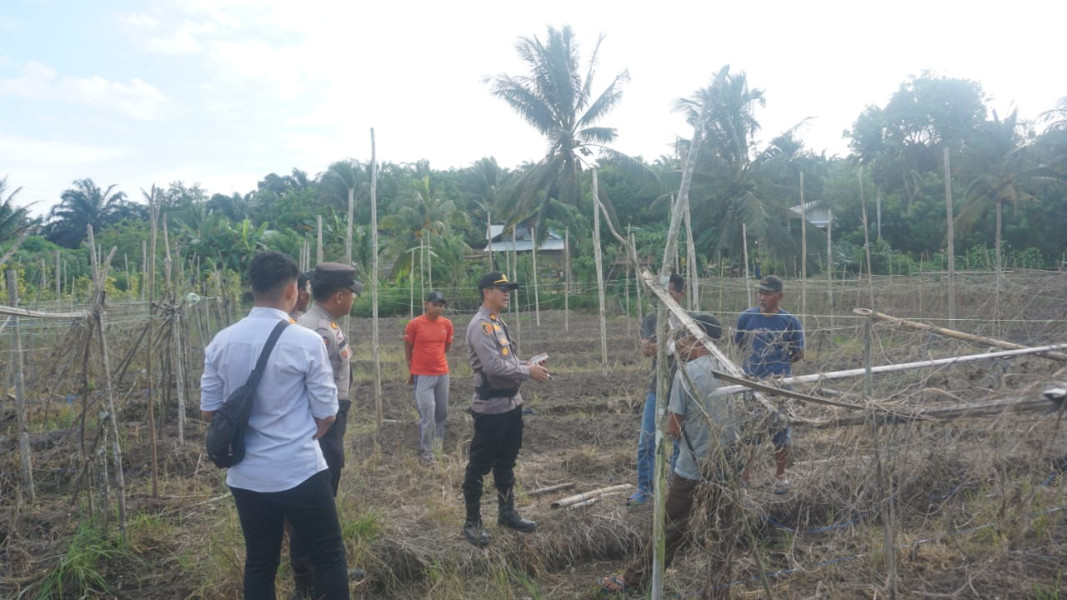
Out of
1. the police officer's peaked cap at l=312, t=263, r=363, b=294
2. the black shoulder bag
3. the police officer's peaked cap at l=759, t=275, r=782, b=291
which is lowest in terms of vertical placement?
the black shoulder bag

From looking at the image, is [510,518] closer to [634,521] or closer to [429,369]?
[634,521]

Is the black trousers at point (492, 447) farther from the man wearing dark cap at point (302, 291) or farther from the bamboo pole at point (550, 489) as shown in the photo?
the man wearing dark cap at point (302, 291)

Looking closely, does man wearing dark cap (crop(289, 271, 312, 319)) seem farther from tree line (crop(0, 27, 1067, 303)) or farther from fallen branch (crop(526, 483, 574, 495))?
tree line (crop(0, 27, 1067, 303))

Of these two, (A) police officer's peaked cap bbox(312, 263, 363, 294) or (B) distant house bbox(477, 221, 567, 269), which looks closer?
(A) police officer's peaked cap bbox(312, 263, 363, 294)

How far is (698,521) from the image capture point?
268 centimetres

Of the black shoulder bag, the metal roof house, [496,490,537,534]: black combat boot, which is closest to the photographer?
the black shoulder bag

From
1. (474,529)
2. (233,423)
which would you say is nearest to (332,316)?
(233,423)

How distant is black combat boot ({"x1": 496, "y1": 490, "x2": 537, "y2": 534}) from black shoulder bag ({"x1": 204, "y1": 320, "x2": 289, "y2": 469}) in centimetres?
204

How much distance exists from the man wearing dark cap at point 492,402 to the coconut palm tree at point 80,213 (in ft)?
151

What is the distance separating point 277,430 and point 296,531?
0.42 m

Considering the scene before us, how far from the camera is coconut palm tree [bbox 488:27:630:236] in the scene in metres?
22.5

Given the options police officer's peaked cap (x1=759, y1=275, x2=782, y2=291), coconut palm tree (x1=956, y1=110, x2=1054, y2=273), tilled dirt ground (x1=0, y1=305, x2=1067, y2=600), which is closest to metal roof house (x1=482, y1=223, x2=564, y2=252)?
coconut palm tree (x1=956, y1=110, x2=1054, y2=273)

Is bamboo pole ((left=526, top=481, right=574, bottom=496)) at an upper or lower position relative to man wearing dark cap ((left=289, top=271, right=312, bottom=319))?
lower

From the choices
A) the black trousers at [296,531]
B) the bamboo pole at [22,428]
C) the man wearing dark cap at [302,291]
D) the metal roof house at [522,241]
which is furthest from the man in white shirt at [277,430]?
the metal roof house at [522,241]
